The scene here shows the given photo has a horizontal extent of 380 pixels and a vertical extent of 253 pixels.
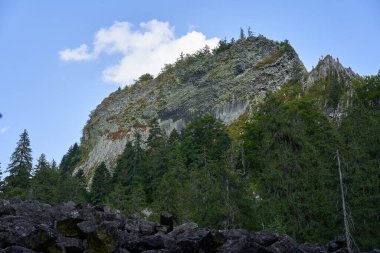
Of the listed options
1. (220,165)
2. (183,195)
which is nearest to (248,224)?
(220,165)

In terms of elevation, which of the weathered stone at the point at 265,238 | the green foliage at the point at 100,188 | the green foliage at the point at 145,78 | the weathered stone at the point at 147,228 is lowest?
the weathered stone at the point at 265,238

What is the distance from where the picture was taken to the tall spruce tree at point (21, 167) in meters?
60.2

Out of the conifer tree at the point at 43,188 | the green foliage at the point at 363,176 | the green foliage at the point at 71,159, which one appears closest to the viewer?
the green foliage at the point at 363,176

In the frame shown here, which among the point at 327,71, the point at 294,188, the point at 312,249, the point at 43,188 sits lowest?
the point at 312,249

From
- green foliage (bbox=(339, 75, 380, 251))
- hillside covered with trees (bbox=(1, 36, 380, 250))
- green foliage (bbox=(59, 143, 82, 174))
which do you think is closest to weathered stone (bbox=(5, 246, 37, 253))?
hillside covered with trees (bbox=(1, 36, 380, 250))

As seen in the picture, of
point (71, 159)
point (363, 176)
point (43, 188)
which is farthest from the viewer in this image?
point (71, 159)

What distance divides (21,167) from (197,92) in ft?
Result: 171

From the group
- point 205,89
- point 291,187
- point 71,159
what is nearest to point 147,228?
point 291,187

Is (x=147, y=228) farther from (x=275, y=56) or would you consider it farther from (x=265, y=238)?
(x=275, y=56)

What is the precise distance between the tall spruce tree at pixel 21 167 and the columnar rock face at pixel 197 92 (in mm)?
31252

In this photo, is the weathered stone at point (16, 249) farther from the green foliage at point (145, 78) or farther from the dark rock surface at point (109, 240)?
the green foliage at point (145, 78)

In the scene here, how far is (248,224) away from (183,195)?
12058mm

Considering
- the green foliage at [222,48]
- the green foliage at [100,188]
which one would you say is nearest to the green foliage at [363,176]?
the green foliage at [100,188]

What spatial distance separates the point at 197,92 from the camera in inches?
4139
